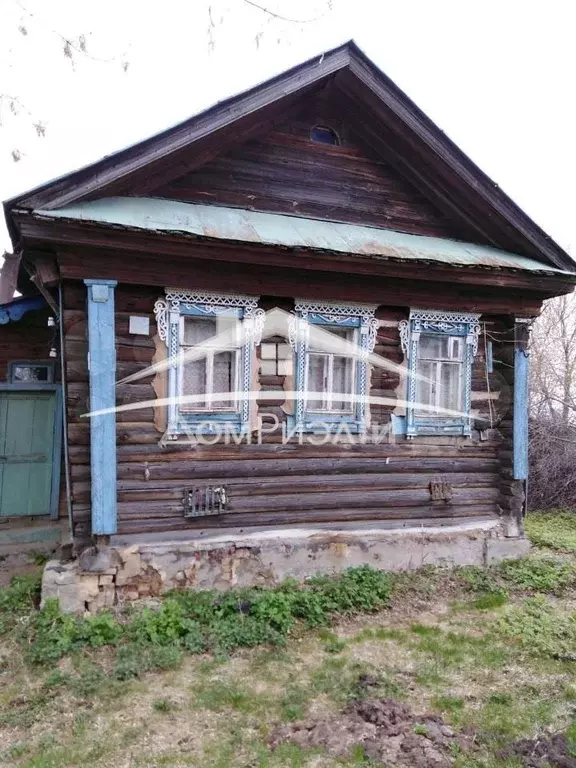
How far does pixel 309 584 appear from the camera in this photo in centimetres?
616

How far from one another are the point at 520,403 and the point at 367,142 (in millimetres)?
4032

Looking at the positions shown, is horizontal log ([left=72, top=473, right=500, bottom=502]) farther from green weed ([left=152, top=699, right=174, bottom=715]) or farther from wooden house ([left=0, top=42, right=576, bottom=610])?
green weed ([left=152, top=699, right=174, bottom=715])

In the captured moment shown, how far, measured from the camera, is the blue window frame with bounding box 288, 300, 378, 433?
20.7ft

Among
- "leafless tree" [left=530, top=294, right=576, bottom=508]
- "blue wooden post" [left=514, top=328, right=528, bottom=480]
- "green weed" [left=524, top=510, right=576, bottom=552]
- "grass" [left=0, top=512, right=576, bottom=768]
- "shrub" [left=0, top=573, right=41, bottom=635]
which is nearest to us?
"grass" [left=0, top=512, right=576, bottom=768]

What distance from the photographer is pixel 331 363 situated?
256 inches

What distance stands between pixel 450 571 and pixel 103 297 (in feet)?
17.3

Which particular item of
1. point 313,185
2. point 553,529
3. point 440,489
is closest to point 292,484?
point 440,489

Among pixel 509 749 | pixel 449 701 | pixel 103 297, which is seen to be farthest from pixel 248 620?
pixel 103 297

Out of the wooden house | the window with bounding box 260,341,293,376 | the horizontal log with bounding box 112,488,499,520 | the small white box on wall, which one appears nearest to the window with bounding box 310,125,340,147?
the wooden house

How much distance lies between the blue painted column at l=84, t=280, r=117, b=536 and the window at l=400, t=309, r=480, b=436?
138 inches

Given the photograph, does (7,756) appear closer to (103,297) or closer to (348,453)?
(103,297)

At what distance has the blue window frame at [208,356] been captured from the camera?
229 inches

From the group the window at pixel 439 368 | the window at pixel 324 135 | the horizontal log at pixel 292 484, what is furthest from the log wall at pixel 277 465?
the window at pixel 324 135

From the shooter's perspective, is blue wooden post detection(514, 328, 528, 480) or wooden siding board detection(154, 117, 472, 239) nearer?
wooden siding board detection(154, 117, 472, 239)
